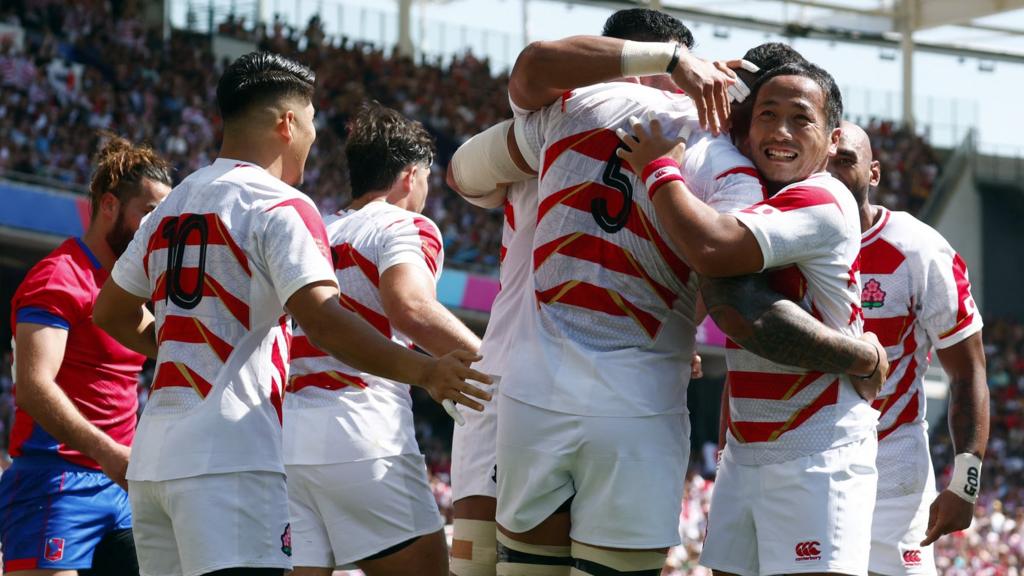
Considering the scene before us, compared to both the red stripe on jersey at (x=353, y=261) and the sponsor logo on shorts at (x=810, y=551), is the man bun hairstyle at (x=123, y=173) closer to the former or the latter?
the red stripe on jersey at (x=353, y=261)

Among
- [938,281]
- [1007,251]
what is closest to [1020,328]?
[1007,251]

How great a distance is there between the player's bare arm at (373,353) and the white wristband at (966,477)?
1.84 m

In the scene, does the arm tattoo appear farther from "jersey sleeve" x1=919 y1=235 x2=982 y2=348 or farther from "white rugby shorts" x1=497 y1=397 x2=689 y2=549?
"jersey sleeve" x1=919 y1=235 x2=982 y2=348

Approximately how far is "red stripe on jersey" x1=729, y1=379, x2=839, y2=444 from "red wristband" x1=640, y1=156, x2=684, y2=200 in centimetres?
67

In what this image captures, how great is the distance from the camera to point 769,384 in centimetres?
341

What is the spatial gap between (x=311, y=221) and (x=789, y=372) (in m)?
1.28

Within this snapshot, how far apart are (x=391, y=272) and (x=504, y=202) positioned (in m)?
0.43

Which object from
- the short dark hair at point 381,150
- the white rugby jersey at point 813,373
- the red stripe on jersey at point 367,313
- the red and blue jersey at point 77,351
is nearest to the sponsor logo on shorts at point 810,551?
the white rugby jersey at point 813,373

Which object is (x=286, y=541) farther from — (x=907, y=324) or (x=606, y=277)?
(x=907, y=324)

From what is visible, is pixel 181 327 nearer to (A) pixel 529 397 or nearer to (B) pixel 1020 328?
(A) pixel 529 397

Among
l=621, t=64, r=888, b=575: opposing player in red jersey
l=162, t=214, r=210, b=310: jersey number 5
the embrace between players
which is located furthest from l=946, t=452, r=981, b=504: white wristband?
l=162, t=214, r=210, b=310: jersey number 5

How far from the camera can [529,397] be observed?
342 centimetres

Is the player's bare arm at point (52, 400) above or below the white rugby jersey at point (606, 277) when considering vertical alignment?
below

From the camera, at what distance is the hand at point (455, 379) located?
122 inches
